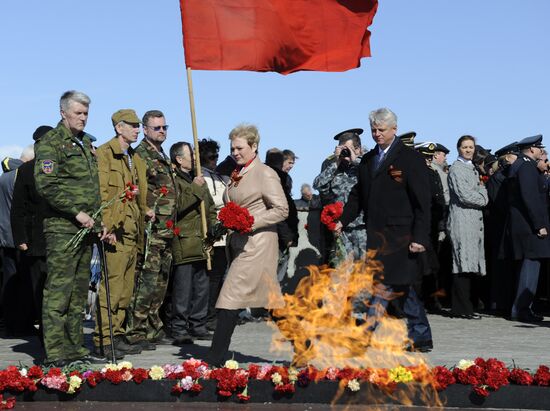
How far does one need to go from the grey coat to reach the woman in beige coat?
582cm

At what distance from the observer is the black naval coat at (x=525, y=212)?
1400 centimetres

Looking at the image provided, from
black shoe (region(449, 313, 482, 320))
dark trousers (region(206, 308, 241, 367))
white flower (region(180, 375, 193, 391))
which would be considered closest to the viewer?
white flower (region(180, 375, 193, 391))

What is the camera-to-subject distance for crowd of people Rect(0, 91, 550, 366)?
9.23 m

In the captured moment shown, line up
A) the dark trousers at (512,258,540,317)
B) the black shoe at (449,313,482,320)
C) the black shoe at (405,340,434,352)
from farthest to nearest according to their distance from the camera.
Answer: the black shoe at (449,313,482,320)
the dark trousers at (512,258,540,317)
the black shoe at (405,340,434,352)

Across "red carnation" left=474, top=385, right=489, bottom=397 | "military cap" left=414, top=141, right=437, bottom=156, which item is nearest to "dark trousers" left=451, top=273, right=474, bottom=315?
"military cap" left=414, top=141, right=437, bottom=156

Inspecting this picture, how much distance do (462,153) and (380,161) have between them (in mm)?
4811

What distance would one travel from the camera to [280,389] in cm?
780

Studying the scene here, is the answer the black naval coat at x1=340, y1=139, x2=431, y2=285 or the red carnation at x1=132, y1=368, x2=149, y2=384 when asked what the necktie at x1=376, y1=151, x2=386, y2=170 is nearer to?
the black naval coat at x1=340, y1=139, x2=431, y2=285

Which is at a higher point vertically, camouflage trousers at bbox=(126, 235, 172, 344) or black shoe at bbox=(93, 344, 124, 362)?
camouflage trousers at bbox=(126, 235, 172, 344)

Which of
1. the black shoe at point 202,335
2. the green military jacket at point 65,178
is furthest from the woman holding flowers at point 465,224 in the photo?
the green military jacket at point 65,178

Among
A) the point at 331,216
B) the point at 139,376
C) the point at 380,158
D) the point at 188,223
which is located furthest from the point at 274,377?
the point at 188,223

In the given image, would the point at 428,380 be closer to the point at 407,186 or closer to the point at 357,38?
the point at 407,186

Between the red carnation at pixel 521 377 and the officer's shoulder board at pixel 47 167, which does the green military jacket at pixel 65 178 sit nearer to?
the officer's shoulder board at pixel 47 167

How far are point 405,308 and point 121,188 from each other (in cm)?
313
